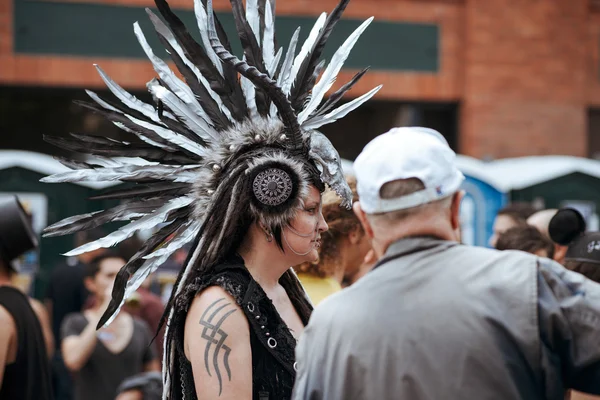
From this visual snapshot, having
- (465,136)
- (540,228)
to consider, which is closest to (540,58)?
(465,136)

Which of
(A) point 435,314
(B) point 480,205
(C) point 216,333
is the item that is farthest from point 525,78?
(A) point 435,314

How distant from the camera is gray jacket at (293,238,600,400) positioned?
1854mm

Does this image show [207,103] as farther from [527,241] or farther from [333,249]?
[527,241]

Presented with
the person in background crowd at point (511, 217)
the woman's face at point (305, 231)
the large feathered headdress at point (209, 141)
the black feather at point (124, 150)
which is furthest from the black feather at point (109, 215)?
the person in background crowd at point (511, 217)

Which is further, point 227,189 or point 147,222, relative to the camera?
point 147,222

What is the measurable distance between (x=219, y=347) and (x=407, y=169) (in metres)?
0.83

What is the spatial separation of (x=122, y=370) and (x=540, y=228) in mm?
2722

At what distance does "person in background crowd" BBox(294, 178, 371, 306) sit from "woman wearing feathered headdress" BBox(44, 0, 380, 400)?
1.96 feet

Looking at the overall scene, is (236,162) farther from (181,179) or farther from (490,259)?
(490,259)

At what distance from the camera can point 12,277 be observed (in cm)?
374

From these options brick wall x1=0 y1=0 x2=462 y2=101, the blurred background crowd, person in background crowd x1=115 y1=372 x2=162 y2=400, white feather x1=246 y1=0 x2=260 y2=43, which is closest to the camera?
white feather x1=246 y1=0 x2=260 y2=43

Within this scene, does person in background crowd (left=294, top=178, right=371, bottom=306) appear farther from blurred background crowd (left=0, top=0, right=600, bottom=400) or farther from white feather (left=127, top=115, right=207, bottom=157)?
blurred background crowd (left=0, top=0, right=600, bottom=400)

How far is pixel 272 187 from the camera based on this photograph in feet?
9.01

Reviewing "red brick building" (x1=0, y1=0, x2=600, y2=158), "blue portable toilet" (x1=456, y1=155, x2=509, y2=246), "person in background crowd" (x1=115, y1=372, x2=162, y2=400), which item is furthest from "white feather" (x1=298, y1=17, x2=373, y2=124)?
"red brick building" (x1=0, y1=0, x2=600, y2=158)
